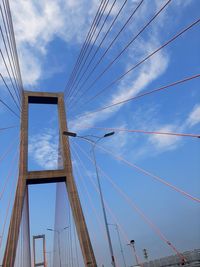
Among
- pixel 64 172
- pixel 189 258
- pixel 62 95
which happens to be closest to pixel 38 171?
pixel 64 172

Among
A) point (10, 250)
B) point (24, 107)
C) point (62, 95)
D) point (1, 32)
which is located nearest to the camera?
point (1, 32)

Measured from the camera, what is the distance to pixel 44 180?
21.6 metres

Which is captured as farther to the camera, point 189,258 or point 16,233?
point 189,258

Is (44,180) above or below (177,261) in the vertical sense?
above

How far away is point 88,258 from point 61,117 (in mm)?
10576

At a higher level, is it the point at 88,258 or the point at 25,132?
the point at 25,132

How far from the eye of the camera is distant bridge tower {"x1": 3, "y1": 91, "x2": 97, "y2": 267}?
18.2 m

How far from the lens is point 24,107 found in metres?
23.5

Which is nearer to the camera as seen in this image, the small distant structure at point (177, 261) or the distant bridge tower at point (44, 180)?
the distant bridge tower at point (44, 180)

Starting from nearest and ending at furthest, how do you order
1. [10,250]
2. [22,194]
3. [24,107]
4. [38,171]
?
[10,250]
[22,194]
[38,171]
[24,107]

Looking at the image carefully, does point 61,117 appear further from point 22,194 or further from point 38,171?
point 22,194

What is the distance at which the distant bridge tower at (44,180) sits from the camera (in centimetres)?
1823

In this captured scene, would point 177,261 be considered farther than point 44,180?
Yes

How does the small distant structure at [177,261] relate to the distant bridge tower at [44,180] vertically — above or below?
below
